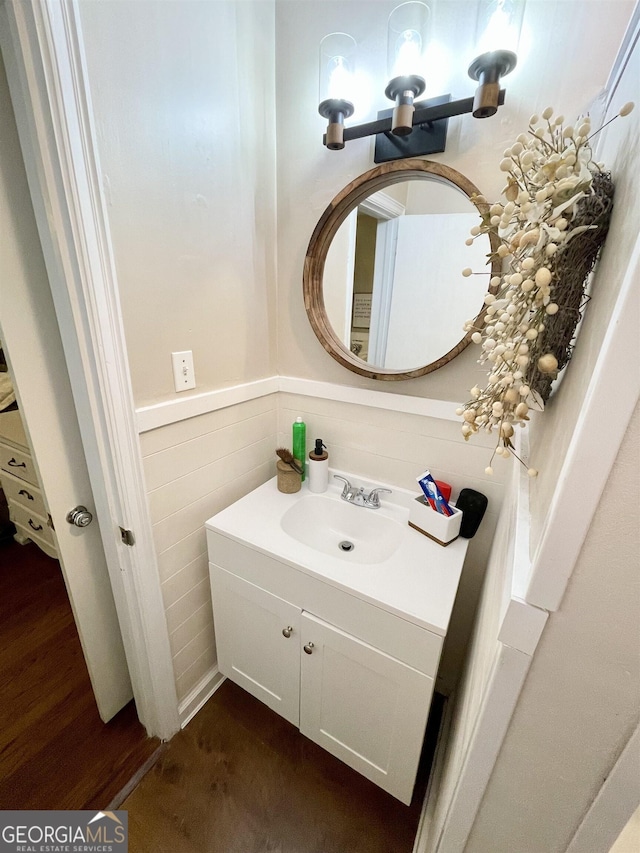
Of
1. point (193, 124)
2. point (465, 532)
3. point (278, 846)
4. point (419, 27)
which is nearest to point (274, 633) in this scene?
point (278, 846)

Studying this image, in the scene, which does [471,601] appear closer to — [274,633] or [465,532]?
[465,532]

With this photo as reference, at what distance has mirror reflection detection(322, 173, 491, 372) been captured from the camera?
92cm

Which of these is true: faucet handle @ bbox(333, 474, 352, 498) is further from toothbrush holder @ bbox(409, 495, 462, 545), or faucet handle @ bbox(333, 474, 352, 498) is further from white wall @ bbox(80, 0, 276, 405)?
white wall @ bbox(80, 0, 276, 405)

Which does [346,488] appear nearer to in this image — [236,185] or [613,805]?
[613,805]

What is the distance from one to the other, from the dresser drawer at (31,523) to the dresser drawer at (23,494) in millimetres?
31

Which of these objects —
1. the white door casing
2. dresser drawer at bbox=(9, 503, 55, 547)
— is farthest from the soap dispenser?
dresser drawer at bbox=(9, 503, 55, 547)

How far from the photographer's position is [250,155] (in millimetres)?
1004

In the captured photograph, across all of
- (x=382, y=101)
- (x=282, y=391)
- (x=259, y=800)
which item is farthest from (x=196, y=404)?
(x=259, y=800)

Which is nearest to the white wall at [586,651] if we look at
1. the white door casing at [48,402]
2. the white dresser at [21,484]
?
the white door casing at [48,402]

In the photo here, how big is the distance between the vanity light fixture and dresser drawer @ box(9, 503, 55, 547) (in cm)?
209

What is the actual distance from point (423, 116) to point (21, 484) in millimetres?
2187

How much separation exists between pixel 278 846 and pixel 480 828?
2.46 feet

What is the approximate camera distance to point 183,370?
36.4 inches

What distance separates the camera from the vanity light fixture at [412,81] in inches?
28.6
